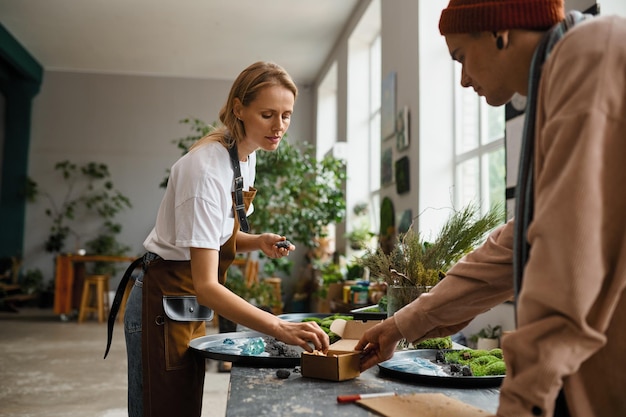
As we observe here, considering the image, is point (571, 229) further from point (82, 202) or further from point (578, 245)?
point (82, 202)

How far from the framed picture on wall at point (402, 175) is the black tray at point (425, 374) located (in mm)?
3509

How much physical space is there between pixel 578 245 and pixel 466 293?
0.44m

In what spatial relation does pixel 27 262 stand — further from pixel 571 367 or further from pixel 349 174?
pixel 571 367

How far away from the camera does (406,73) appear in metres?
4.93

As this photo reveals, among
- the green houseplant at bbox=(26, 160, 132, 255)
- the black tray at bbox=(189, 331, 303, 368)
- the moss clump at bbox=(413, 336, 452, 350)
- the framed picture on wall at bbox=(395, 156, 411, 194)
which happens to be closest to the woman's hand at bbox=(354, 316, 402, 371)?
the black tray at bbox=(189, 331, 303, 368)

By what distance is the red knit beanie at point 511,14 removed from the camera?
86 cm

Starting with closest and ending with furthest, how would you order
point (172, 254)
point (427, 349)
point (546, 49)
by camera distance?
point (546, 49)
point (427, 349)
point (172, 254)

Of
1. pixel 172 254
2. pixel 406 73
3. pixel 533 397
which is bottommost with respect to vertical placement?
pixel 533 397

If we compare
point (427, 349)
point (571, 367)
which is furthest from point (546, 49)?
point (427, 349)

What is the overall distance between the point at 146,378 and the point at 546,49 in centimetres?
120

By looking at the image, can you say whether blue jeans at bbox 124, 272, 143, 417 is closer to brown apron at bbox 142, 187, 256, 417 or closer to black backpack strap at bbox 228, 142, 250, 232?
brown apron at bbox 142, 187, 256, 417

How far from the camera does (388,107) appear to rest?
5375 mm

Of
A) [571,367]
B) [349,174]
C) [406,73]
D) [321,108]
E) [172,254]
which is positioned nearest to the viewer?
[571,367]

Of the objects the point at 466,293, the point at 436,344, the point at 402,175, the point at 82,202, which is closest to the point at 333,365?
the point at 466,293
